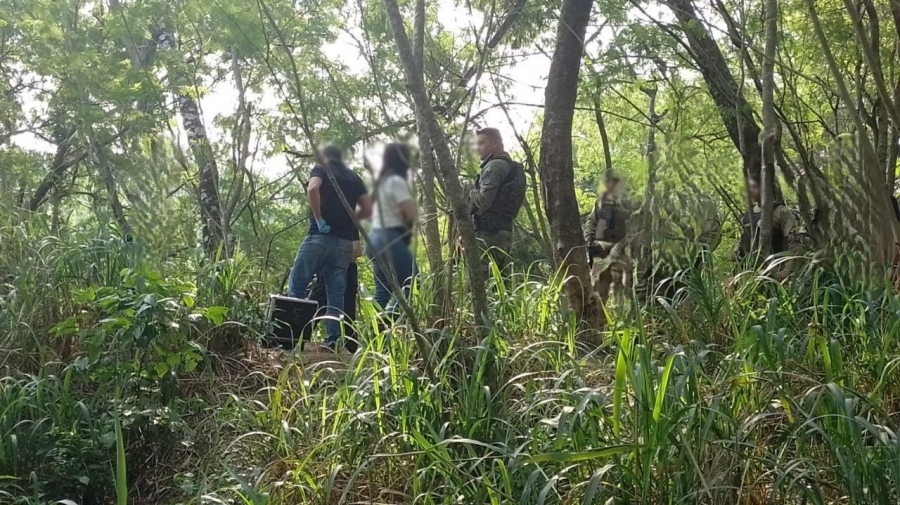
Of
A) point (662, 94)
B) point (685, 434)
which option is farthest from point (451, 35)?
point (685, 434)

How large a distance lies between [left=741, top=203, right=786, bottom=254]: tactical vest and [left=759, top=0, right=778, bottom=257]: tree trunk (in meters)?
0.07

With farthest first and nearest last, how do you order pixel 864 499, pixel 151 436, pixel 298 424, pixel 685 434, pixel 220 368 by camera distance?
pixel 220 368 < pixel 151 436 < pixel 298 424 < pixel 685 434 < pixel 864 499

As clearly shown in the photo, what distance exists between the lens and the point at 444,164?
8.66ft

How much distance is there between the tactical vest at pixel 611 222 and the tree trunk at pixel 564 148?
0.76 metres

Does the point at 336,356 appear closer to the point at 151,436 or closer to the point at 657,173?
the point at 151,436

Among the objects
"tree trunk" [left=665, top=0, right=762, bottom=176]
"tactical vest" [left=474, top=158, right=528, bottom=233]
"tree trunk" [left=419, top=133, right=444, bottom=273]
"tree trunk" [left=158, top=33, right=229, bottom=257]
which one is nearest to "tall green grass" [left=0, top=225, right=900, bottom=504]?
"tree trunk" [left=419, top=133, right=444, bottom=273]

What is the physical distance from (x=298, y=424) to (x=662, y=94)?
15.3 ft

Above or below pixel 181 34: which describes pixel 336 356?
below

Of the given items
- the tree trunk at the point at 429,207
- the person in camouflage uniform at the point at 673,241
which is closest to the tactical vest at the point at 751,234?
the person in camouflage uniform at the point at 673,241

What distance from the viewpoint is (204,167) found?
6.30 meters

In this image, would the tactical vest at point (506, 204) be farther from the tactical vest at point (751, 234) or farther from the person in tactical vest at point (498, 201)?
the tactical vest at point (751, 234)

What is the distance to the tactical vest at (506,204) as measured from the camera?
4020mm

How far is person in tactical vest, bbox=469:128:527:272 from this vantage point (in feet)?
12.6

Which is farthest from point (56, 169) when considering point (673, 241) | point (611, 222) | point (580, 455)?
point (580, 455)
